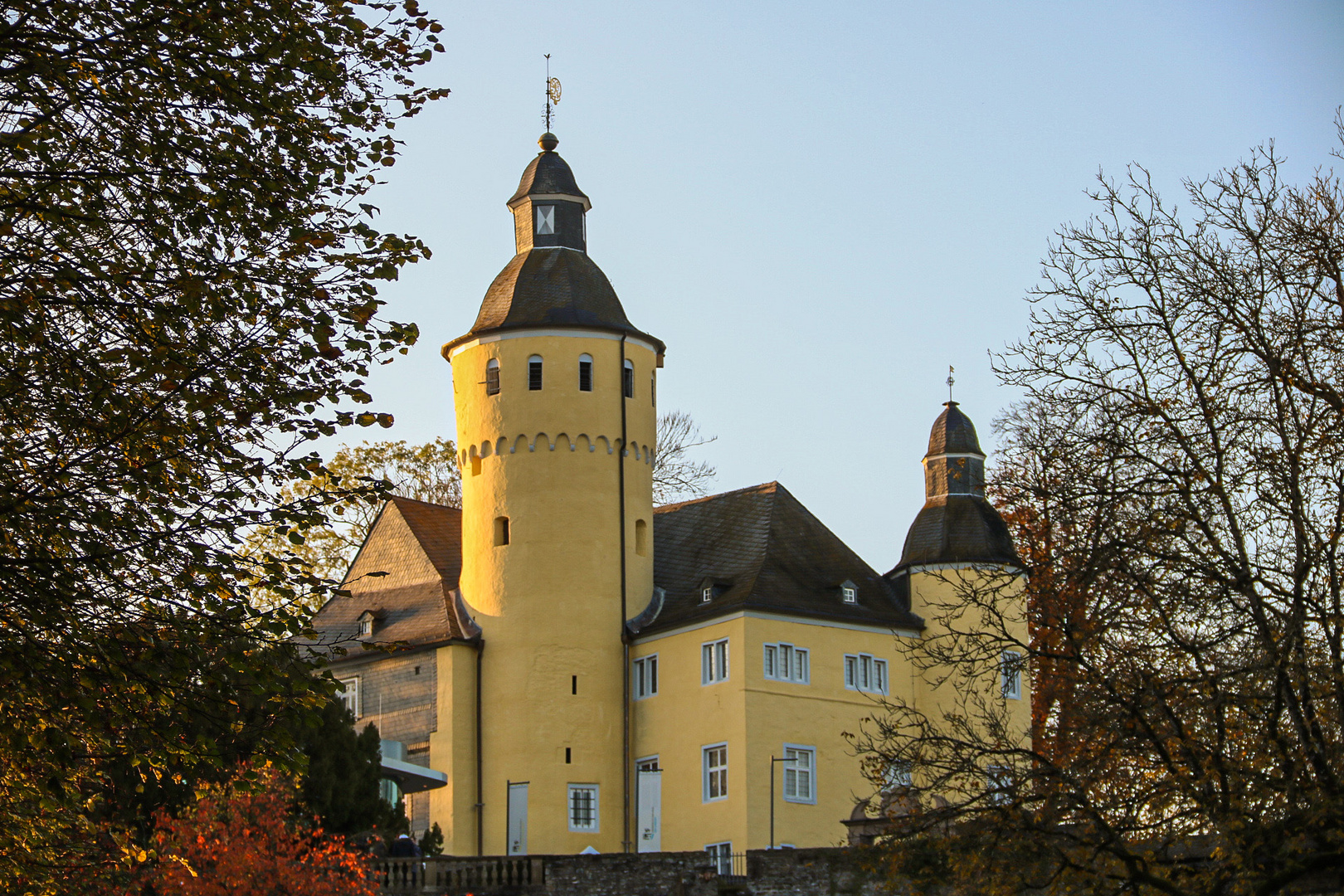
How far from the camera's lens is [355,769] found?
34062 millimetres

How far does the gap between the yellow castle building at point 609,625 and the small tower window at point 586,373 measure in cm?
11

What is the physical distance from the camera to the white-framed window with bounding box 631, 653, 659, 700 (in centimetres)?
4350

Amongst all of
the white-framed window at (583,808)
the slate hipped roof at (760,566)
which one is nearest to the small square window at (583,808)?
the white-framed window at (583,808)

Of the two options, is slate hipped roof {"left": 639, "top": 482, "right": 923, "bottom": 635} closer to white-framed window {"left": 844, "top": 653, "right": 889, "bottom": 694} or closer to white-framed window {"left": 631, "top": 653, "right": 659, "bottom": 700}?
white-framed window {"left": 631, "top": 653, "right": 659, "bottom": 700}

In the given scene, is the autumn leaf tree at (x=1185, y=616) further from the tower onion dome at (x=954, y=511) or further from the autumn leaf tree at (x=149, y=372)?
the tower onion dome at (x=954, y=511)

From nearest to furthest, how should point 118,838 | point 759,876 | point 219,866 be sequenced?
point 118,838 → point 219,866 → point 759,876

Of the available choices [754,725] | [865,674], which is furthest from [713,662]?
[865,674]

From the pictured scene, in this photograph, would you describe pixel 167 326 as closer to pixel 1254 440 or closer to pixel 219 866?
pixel 1254 440

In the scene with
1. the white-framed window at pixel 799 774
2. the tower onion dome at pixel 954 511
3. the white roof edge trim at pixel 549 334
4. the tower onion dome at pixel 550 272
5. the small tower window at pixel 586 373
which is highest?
the tower onion dome at pixel 550 272

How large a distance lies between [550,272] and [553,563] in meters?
7.48

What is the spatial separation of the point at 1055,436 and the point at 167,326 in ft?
32.5

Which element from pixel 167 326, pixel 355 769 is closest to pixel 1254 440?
pixel 167 326

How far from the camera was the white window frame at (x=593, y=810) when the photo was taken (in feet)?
139

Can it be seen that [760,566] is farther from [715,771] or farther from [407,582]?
[407,582]
